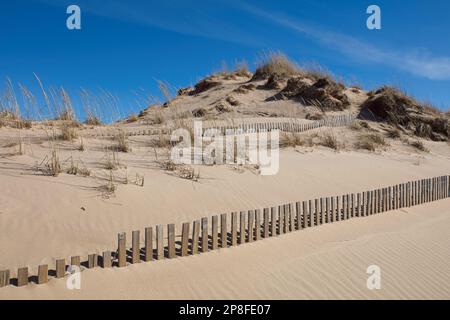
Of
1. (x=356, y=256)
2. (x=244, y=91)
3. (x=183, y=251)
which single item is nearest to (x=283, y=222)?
(x=356, y=256)

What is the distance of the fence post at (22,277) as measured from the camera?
3795 mm

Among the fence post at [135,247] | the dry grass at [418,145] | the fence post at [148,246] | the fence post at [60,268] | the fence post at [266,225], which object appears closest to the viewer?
the fence post at [60,268]

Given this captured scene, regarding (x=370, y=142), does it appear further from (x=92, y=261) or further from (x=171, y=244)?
(x=92, y=261)

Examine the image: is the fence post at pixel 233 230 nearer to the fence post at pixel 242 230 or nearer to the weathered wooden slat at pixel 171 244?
the fence post at pixel 242 230

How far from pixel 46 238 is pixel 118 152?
138 inches

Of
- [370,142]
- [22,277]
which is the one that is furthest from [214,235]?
[370,142]

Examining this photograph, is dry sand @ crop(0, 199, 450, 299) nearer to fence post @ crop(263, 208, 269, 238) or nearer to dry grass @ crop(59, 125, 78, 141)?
fence post @ crop(263, 208, 269, 238)

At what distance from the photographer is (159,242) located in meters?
4.63

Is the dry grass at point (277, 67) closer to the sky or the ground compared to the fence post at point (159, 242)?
closer to the sky

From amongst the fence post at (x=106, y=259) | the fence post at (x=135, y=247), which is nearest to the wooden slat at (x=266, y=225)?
the fence post at (x=135, y=247)

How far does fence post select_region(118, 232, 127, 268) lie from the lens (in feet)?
14.2
